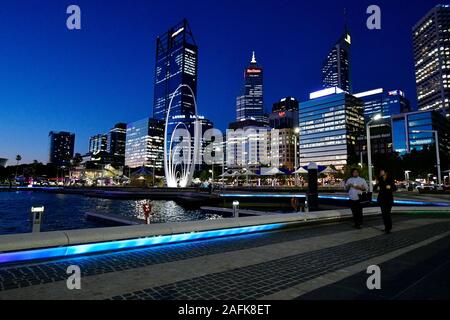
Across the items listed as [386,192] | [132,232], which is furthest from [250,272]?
[386,192]

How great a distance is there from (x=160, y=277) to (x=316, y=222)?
1013 cm

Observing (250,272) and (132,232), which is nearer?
(250,272)

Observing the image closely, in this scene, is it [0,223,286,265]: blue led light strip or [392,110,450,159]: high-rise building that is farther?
[392,110,450,159]: high-rise building

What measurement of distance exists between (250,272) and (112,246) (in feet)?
14.6

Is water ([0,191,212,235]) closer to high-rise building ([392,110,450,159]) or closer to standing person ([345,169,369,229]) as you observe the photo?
standing person ([345,169,369,229])

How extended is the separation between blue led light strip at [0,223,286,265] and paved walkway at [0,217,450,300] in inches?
23.8

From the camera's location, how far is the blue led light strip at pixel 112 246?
23.1 ft

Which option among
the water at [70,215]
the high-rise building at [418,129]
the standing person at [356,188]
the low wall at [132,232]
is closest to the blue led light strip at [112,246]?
the low wall at [132,232]

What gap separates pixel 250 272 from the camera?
6137mm

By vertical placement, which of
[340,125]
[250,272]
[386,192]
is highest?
[340,125]

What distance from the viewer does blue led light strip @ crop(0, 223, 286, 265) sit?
23.1ft

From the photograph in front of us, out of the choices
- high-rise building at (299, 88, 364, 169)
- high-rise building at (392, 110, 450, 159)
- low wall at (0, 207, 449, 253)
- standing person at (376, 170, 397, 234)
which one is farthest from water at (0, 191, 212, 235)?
high-rise building at (299, 88, 364, 169)

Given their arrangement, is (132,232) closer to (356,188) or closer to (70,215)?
(356,188)
